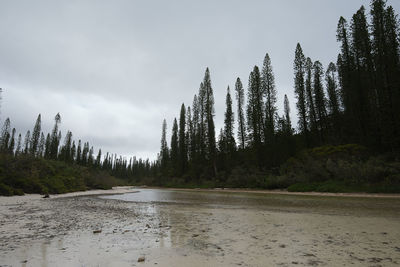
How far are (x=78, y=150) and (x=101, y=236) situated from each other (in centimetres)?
8952

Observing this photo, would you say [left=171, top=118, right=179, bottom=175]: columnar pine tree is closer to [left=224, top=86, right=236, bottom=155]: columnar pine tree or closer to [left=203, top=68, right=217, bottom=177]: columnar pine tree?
[left=203, top=68, right=217, bottom=177]: columnar pine tree

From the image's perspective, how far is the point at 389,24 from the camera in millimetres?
22094

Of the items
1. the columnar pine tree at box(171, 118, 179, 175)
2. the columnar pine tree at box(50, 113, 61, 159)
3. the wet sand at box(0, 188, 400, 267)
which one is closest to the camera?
the wet sand at box(0, 188, 400, 267)

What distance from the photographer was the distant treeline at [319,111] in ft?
67.6

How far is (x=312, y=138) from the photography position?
1149 inches

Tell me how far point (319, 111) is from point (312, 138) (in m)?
4.51

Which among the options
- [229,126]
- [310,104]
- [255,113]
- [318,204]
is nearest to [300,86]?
[310,104]

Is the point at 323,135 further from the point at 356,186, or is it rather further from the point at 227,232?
the point at 227,232

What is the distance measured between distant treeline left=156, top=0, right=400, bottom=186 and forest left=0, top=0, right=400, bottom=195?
0.37ft

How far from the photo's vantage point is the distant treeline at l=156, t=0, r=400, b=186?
67.6 feet

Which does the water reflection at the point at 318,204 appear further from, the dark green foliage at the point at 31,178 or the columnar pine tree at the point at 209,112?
the columnar pine tree at the point at 209,112

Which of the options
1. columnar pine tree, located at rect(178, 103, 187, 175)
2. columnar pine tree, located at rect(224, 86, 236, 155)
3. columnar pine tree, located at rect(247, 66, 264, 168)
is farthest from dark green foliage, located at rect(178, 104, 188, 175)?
columnar pine tree, located at rect(247, 66, 264, 168)

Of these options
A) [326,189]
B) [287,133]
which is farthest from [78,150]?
[326,189]

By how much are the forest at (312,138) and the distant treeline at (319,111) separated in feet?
0.37
